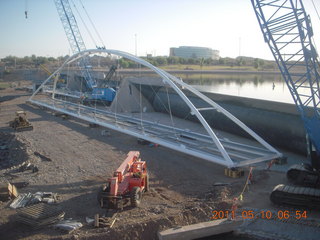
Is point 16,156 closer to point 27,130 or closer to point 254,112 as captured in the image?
point 27,130

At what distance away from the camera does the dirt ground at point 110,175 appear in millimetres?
7520

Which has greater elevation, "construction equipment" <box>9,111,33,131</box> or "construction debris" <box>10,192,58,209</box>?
"construction equipment" <box>9,111,33,131</box>

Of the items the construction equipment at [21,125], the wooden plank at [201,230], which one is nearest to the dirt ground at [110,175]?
the wooden plank at [201,230]

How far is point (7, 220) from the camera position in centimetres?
802

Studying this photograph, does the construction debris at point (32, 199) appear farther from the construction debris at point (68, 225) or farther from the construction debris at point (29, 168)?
the construction debris at point (29, 168)

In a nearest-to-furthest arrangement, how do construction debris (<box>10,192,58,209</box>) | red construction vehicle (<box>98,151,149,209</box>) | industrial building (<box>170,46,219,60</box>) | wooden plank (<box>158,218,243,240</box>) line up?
wooden plank (<box>158,218,243,240</box>)
red construction vehicle (<box>98,151,149,209</box>)
construction debris (<box>10,192,58,209</box>)
industrial building (<box>170,46,219,60</box>)

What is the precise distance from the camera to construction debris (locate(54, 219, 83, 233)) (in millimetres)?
7285

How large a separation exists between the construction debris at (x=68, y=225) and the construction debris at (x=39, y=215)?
27cm

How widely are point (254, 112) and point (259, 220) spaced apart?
999 cm

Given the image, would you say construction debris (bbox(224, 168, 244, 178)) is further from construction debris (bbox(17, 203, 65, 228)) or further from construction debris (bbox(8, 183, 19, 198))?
construction debris (bbox(8, 183, 19, 198))

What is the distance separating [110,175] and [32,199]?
3.05 meters

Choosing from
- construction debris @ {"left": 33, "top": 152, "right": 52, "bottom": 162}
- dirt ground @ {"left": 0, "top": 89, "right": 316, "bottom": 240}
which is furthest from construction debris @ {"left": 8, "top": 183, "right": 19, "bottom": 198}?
construction debris @ {"left": 33, "top": 152, "right": 52, "bottom": 162}
